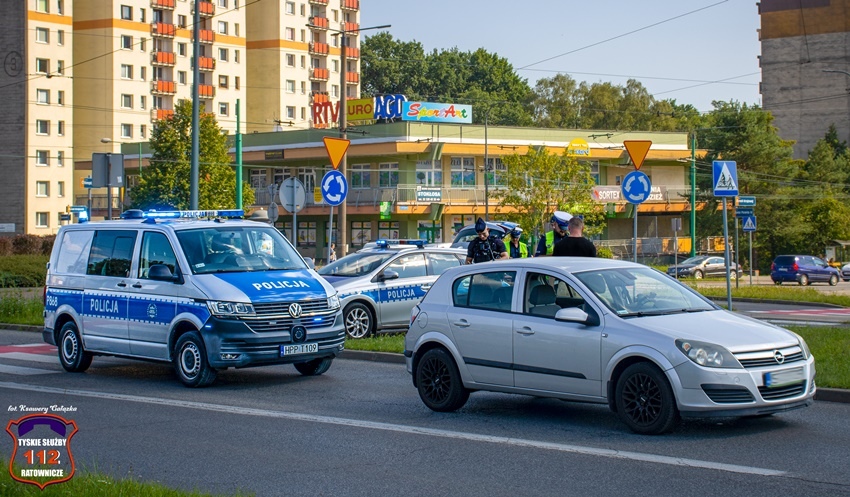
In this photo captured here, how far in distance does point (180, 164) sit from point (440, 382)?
161ft

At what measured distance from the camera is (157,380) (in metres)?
13.8

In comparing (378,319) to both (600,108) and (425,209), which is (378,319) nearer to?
(425,209)

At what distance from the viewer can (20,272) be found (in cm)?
4106

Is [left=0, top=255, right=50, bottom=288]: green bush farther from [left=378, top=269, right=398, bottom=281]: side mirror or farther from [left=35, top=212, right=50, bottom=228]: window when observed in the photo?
[left=35, top=212, right=50, bottom=228]: window

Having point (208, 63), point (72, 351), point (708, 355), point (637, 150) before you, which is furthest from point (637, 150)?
point (208, 63)

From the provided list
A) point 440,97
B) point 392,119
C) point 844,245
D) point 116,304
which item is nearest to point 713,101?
point 844,245

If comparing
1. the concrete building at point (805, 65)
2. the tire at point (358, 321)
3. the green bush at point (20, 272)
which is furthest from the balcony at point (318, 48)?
the tire at point (358, 321)

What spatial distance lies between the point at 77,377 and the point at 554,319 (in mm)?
7347

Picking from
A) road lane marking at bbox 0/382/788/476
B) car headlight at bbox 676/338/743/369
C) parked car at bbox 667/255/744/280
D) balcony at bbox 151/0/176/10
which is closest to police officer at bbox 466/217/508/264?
road lane marking at bbox 0/382/788/476

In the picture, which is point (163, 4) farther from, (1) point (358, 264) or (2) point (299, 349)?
(2) point (299, 349)

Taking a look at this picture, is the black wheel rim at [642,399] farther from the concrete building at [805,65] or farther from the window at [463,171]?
the concrete building at [805,65]

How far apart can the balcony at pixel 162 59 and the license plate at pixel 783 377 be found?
286 feet

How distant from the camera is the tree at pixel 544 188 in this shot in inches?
2313

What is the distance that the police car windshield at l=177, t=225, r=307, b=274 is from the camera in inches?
526
